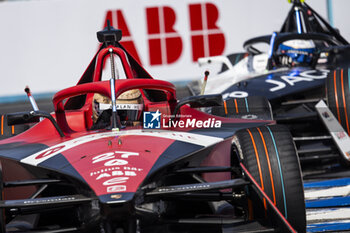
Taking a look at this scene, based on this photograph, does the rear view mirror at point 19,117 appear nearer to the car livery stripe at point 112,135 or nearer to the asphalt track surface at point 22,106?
the car livery stripe at point 112,135

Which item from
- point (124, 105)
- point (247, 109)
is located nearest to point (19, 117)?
point (124, 105)

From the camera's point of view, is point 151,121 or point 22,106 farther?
point 22,106

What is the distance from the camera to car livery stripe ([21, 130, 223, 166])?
3.42 meters

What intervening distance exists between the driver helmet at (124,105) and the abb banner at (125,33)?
23.5 feet

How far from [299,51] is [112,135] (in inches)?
171

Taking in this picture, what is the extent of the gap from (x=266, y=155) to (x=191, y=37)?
833 cm

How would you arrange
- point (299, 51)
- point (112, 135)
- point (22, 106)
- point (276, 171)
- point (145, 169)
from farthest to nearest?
point (22, 106)
point (299, 51)
point (112, 135)
point (276, 171)
point (145, 169)

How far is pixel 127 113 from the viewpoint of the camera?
4230mm

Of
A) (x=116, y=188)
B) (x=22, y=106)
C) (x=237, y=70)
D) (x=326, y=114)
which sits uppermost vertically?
(x=116, y=188)

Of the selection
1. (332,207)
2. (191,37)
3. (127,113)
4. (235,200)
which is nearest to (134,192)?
(235,200)

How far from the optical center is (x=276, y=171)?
331cm

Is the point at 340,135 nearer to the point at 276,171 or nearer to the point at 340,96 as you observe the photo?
the point at 340,96

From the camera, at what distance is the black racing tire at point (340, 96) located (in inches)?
223

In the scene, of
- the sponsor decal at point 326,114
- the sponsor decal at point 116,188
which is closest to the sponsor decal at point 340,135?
the sponsor decal at point 326,114
